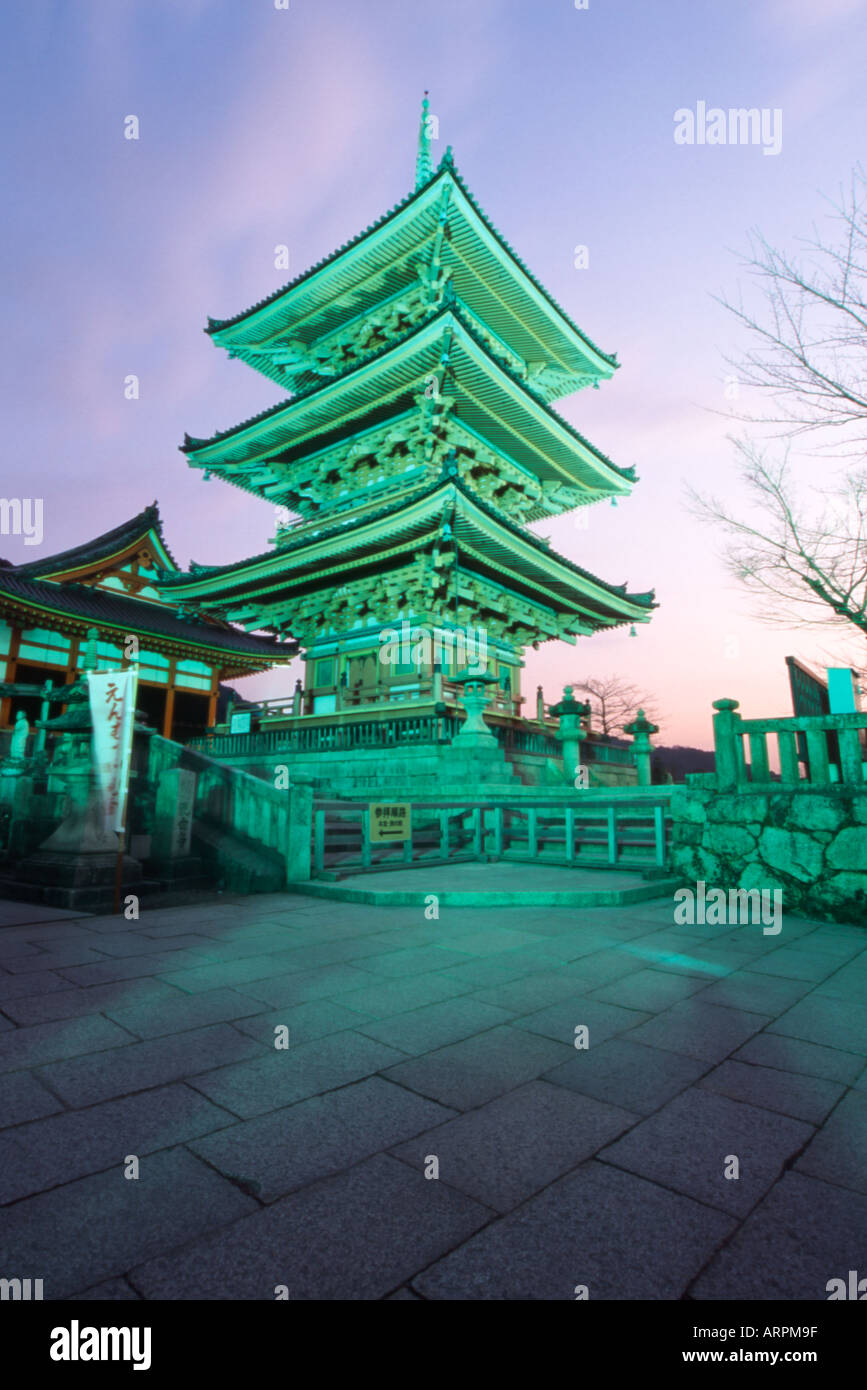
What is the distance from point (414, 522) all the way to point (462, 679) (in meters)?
4.13

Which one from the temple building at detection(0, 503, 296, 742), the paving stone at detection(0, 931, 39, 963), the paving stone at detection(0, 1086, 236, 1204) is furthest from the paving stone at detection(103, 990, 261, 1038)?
the temple building at detection(0, 503, 296, 742)

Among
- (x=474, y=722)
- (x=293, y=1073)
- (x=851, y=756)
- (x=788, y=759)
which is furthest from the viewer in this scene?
(x=474, y=722)

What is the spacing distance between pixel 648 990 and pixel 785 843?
3328 millimetres

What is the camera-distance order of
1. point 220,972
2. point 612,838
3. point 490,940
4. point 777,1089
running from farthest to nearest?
point 612,838 → point 490,940 → point 220,972 → point 777,1089

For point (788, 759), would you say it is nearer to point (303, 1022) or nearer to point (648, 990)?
point (648, 990)

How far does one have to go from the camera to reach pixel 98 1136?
7.07ft

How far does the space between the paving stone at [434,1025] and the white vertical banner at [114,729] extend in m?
4.51

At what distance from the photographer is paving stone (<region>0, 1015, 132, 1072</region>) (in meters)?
2.76

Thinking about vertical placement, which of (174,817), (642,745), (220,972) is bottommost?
(220,972)

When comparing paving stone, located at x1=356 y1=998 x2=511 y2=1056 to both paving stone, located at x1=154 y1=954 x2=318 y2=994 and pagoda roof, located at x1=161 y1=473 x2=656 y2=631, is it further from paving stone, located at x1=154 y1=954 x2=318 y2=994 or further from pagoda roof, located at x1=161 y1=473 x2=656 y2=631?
pagoda roof, located at x1=161 y1=473 x2=656 y2=631

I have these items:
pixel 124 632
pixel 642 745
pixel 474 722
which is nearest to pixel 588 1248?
pixel 474 722

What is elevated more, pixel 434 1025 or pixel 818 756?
pixel 818 756

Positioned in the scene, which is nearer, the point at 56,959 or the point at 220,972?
the point at 220,972
